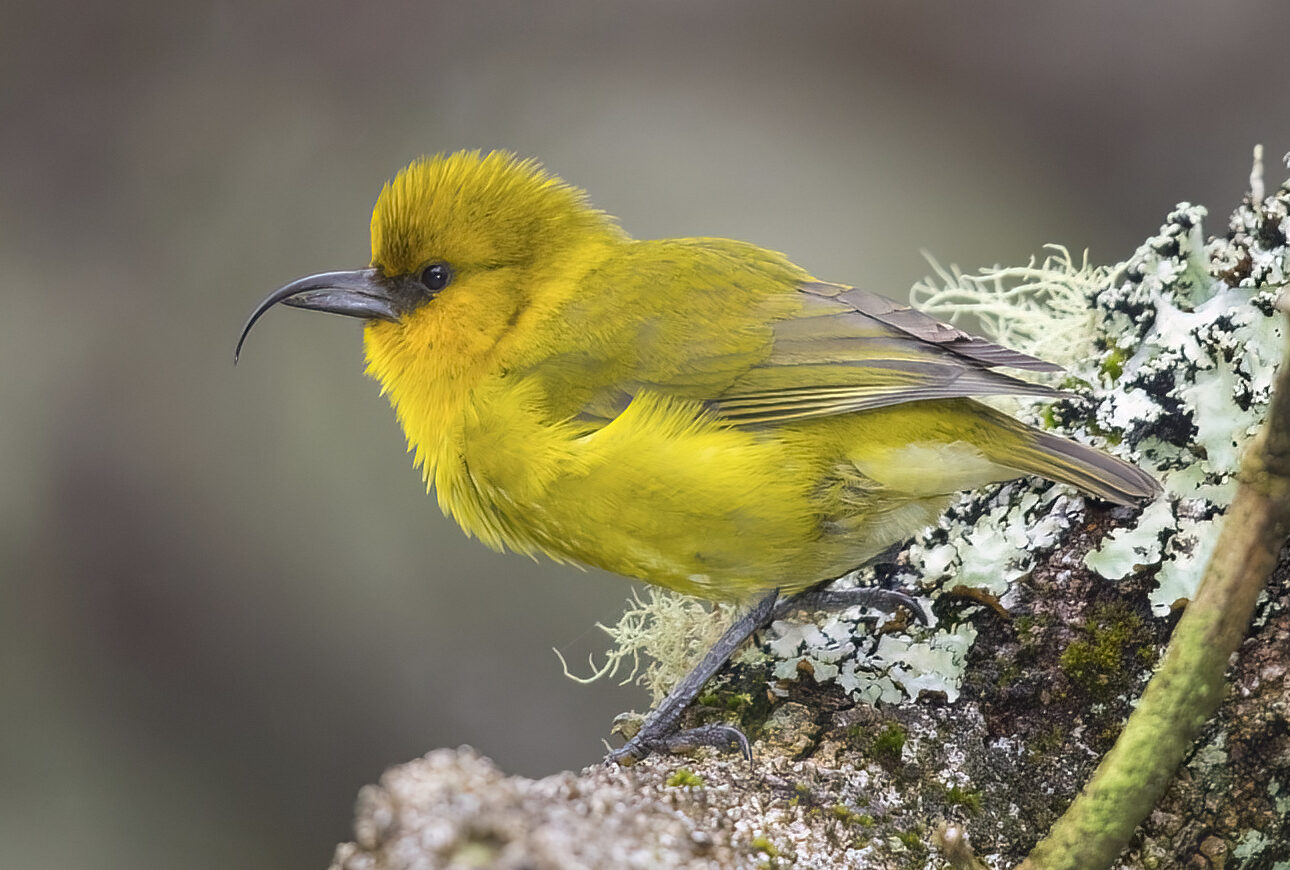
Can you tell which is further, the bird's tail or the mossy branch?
the bird's tail

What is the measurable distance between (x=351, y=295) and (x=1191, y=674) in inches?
93.6

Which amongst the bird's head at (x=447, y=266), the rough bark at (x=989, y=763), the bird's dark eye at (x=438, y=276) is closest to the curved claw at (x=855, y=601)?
the rough bark at (x=989, y=763)

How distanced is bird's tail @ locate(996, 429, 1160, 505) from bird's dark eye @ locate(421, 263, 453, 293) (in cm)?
156

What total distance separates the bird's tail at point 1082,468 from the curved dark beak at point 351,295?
5.60 feet

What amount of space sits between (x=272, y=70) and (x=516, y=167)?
2995 millimetres

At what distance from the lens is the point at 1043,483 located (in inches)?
107

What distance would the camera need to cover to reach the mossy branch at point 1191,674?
4.84 ft

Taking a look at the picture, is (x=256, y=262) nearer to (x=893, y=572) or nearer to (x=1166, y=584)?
(x=893, y=572)

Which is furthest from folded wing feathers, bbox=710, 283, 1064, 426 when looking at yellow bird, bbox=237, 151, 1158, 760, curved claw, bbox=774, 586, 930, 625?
curved claw, bbox=774, 586, 930, 625

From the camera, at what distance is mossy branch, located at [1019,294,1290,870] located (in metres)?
1.47

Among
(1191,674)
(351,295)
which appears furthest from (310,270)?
(1191,674)

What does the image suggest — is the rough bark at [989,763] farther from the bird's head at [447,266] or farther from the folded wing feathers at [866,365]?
the bird's head at [447,266]

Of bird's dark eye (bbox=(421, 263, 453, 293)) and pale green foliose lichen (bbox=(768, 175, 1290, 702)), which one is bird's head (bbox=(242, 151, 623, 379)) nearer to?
bird's dark eye (bbox=(421, 263, 453, 293))

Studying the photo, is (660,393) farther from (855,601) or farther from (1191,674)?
(1191,674)
